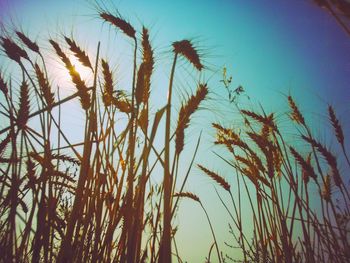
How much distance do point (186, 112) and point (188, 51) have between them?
0.43 meters

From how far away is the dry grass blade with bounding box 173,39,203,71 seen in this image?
1.76 m

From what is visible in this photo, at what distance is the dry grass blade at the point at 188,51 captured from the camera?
176 cm

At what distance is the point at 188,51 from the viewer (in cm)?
192

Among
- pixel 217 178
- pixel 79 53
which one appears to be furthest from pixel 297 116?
pixel 79 53

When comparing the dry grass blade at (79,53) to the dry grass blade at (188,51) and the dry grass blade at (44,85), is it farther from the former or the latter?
the dry grass blade at (188,51)

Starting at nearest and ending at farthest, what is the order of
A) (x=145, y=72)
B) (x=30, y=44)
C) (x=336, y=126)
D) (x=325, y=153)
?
(x=145, y=72)
(x=30, y=44)
(x=325, y=153)
(x=336, y=126)

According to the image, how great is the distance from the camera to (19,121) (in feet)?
4.40

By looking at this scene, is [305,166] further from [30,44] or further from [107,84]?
[30,44]

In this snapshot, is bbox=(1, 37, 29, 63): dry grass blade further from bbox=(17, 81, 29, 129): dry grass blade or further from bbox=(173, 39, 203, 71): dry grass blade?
bbox=(173, 39, 203, 71): dry grass blade

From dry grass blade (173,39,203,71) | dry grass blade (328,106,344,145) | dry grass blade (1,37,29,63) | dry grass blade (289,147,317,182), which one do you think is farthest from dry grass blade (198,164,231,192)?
dry grass blade (1,37,29,63)

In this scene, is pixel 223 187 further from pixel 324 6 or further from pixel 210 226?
pixel 324 6

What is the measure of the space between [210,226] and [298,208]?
0.81 metres

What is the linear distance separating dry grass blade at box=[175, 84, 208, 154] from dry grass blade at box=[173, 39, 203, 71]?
0.64ft

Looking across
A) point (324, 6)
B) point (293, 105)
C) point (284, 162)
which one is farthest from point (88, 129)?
point (293, 105)
